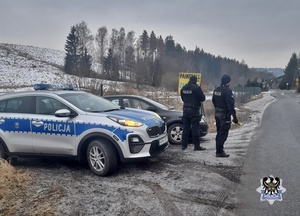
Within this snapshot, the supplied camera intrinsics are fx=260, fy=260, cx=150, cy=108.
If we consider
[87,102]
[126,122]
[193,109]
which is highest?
[87,102]

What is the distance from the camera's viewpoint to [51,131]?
4945 mm

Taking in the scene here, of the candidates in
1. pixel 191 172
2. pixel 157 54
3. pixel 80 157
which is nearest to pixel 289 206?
pixel 191 172

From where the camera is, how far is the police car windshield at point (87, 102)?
5.14 metres

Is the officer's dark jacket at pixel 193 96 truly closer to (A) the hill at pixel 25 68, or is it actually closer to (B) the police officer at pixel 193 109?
(B) the police officer at pixel 193 109

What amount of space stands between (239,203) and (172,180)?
4.00ft

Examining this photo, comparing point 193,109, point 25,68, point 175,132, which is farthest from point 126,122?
point 25,68

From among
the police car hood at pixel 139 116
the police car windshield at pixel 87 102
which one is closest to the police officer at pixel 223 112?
the police car hood at pixel 139 116

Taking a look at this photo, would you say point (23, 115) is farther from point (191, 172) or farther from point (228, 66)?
point (228, 66)

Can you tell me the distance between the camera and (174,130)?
23.8 ft

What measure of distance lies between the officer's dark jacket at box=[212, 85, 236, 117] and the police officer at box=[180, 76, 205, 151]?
0.43 m

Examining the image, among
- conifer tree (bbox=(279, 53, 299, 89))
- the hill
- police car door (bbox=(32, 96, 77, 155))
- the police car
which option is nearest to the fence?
the hill

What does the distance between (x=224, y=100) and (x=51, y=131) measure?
150 inches

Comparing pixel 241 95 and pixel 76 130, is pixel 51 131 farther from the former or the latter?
pixel 241 95

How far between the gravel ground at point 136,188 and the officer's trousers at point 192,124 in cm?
65
